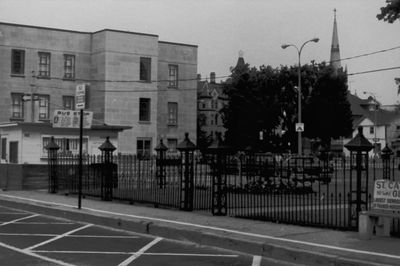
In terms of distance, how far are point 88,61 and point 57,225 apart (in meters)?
45.9

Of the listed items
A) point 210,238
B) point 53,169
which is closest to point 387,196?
point 210,238

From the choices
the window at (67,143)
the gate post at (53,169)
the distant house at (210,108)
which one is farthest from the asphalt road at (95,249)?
the distant house at (210,108)

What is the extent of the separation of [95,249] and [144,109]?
49.4 meters

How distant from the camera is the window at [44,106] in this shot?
183 feet

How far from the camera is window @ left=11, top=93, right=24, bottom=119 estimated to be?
54156mm

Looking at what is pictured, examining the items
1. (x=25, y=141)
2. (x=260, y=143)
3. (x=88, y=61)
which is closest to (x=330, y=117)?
(x=260, y=143)

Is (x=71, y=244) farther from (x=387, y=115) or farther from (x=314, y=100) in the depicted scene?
(x=387, y=115)

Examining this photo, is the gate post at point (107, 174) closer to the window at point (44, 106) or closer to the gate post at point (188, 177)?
the gate post at point (188, 177)

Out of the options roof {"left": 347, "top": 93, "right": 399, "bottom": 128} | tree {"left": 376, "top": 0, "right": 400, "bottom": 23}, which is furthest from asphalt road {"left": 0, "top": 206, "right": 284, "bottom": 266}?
roof {"left": 347, "top": 93, "right": 399, "bottom": 128}

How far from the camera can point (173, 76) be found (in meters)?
63.8

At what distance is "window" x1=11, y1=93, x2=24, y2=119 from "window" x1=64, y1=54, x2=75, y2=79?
5.10m

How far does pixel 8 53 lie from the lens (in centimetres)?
5394

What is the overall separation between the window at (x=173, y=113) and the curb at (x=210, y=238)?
47127mm

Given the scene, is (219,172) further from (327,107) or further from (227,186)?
(327,107)
